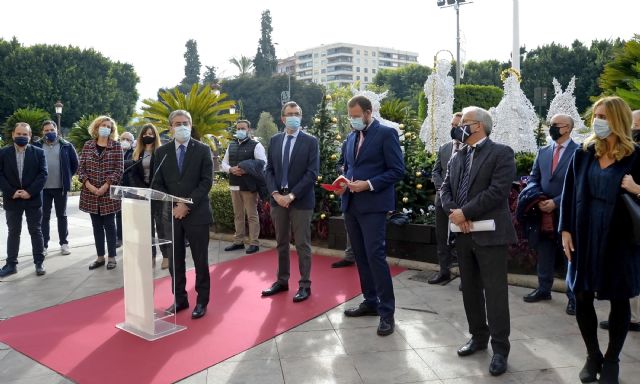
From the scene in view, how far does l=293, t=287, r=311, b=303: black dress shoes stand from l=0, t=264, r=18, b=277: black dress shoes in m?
3.90

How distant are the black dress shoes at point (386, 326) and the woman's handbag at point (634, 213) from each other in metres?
1.93

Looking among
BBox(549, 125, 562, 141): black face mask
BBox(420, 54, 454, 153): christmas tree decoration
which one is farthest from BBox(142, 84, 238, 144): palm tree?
BBox(549, 125, 562, 141): black face mask

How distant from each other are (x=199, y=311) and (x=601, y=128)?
357 centimetres

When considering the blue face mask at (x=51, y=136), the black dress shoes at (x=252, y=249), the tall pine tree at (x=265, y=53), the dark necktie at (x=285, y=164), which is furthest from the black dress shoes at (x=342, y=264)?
the tall pine tree at (x=265, y=53)

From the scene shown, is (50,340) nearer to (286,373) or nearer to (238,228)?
(286,373)

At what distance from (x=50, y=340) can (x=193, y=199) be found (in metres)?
1.64

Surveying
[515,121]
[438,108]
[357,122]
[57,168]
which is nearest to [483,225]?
[357,122]

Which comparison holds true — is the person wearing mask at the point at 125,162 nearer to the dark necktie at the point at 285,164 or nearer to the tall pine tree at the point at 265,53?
the dark necktie at the point at 285,164

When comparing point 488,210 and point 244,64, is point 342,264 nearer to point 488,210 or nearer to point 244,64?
point 488,210

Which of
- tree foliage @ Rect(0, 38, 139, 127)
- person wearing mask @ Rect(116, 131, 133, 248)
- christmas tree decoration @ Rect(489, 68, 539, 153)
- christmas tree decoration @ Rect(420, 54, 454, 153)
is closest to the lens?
person wearing mask @ Rect(116, 131, 133, 248)

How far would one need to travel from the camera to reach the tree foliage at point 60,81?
40875mm

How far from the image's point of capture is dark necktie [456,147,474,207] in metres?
3.45

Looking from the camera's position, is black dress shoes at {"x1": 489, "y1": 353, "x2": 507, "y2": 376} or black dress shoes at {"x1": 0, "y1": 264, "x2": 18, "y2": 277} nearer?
black dress shoes at {"x1": 489, "y1": 353, "x2": 507, "y2": 376}

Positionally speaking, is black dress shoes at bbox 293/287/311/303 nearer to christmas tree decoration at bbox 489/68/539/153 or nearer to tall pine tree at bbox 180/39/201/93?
christmas tree decoration at bbox 489/68/539/153
